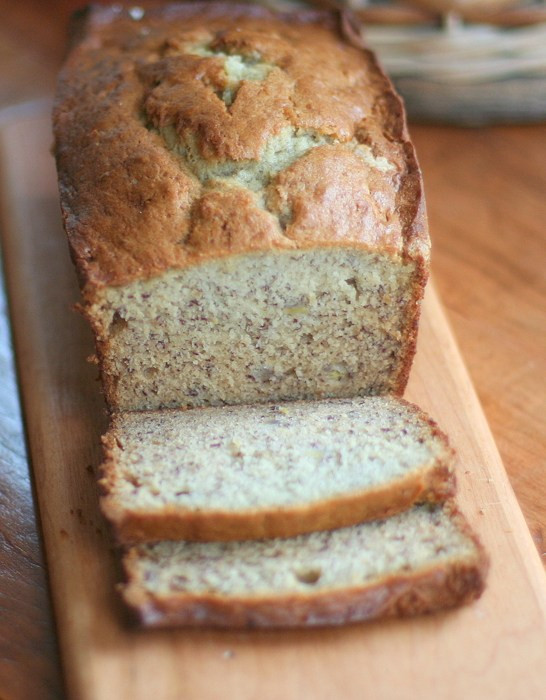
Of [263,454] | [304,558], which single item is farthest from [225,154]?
[304,558]

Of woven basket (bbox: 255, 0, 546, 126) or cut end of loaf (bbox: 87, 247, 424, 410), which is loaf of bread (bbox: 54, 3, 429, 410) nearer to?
cut end of loaf (bbox: 87, 247, 424, 410)

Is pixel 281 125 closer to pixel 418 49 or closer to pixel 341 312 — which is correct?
pixel 341 312

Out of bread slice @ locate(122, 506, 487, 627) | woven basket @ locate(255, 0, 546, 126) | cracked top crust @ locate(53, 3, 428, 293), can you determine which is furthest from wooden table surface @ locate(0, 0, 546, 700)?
cracked top crust @ locate(53, 3, 428, 293)

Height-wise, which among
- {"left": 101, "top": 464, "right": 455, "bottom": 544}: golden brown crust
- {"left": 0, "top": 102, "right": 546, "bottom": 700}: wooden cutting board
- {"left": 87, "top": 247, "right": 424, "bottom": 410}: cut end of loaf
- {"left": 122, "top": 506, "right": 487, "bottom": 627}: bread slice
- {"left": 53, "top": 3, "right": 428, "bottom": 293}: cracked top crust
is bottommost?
{"left": 0, "top": 102, "right": 546, "bottom": 700}: wooden cutting board

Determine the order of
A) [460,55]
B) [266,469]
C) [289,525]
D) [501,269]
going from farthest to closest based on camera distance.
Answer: [460,55] < [501,269] < [266,469] < [289,525]

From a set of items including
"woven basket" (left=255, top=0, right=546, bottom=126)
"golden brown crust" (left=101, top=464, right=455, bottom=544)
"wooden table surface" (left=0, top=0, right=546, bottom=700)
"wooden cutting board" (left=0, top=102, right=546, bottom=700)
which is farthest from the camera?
"woven basket" (left=255, top=0, right=546, bottom=126)

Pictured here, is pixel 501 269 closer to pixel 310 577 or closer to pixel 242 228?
pixel 242 228
